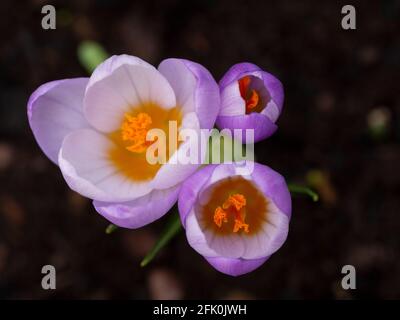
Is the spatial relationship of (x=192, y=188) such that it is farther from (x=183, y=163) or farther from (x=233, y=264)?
(x=233, y=264)

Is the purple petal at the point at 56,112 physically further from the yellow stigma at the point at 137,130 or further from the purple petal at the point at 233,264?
the purple petal at the point at 233,264

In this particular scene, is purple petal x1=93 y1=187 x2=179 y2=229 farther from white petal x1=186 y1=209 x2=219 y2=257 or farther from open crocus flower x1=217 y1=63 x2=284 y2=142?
open crocus flower x1=217 y1=63 x2=284 y2=142

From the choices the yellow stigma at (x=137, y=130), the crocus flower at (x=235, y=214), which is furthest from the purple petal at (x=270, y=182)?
the yellow stigma at (x=137, y=130)

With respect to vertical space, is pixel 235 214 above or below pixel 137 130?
below

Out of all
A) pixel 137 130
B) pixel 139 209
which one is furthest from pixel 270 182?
pixel 137 130

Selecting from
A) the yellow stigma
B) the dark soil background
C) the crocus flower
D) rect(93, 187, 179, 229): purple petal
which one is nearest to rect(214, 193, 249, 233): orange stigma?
the crocus flower

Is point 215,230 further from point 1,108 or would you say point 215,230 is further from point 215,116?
point 1,108
